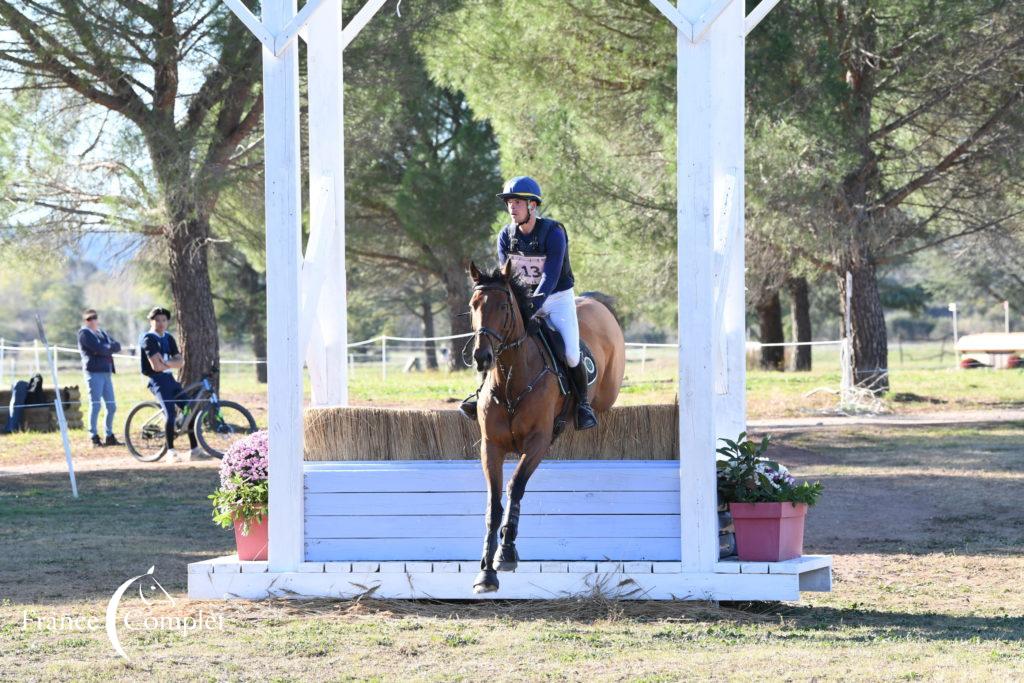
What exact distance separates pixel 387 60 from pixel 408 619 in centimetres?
1087

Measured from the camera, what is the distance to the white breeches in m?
7.05

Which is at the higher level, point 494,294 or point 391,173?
point 391,173

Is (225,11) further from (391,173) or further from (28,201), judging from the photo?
(391,173)

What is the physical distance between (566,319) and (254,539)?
2149 mm

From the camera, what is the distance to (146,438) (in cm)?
1531

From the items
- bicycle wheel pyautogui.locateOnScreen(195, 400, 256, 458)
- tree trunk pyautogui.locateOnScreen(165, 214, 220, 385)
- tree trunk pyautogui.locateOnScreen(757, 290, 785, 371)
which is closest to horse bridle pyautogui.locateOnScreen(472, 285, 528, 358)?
bicycle wheel pyautogui.locateOnScreen(195, 400, 256, 458)

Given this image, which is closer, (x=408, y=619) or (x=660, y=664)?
(x=660, y=664)

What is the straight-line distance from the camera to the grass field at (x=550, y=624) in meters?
5.48

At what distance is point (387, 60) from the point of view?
16.4 m

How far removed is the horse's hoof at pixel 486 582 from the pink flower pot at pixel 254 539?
1514 mm

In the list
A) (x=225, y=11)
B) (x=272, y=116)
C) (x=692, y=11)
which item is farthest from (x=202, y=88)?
(x=692, y=11)

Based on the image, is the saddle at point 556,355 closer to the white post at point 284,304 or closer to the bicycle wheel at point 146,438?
the white post at point 284,304

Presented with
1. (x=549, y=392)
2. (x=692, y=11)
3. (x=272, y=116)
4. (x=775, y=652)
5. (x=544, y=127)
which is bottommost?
(x=775, y=652)

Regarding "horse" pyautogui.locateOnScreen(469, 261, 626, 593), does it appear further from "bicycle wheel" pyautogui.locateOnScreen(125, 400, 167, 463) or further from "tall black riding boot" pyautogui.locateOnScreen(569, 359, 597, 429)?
"bicycle wheel" pyautogui.locateOnScreen(125, 400, 167, 463)
